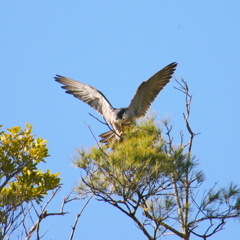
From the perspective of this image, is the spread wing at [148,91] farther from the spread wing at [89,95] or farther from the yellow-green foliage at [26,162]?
the yellow-green foliage at [26,162]

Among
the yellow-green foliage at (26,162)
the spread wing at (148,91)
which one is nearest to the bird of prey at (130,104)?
the spread wing at (148,91)

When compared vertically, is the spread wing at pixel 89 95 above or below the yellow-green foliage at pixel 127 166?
above

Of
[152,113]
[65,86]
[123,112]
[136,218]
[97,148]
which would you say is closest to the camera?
[136,218]

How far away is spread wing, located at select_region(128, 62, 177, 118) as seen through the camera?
34.2 ft

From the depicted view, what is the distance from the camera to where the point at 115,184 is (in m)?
7.08

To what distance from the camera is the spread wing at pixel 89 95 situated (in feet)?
35.3

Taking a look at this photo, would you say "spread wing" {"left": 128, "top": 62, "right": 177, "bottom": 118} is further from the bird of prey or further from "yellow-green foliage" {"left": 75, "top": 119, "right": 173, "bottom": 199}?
"yellow-green foliage" {"left": 75, "top": 119, "right": 173, "bottom": 199}

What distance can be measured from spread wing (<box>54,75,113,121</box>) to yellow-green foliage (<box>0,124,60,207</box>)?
10.2 ft

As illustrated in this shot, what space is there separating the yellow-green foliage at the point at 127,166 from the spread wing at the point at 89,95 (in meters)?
3.27

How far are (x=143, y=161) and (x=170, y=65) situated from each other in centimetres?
395

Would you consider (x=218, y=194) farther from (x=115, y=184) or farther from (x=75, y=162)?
(x=75, y=162)

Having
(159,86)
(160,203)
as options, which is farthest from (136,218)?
(159,86)

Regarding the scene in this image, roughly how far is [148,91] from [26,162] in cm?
365

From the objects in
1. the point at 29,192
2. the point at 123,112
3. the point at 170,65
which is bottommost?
the point at 29,192
